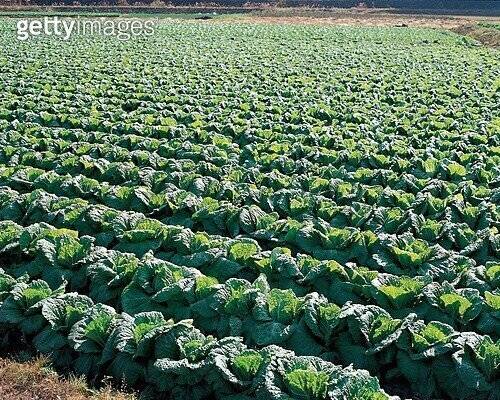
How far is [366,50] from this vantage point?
2853cm

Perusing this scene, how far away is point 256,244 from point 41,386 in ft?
8.49

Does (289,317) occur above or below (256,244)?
below

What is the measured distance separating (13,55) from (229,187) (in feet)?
60.8

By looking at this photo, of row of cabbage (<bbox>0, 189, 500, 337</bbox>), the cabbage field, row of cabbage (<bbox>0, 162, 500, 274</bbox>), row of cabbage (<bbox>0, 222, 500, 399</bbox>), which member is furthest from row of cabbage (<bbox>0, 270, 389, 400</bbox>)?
row of cabbage (<bbox>0, 162, 500, 274</bbox>)

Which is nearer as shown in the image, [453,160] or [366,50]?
[453,160]

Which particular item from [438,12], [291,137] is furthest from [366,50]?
[438,12]

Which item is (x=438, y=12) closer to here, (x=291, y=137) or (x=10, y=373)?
(x=291, y=137)

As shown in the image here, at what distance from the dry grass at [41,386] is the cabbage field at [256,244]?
0.59 feet

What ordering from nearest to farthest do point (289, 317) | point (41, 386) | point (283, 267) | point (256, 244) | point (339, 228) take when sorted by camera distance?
1. point (41, 386)
2. point (289, 317)
3. point (283, 267)
4. point (256, 244)
5. point (339, 228)

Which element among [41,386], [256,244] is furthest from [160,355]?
A: [256,244]

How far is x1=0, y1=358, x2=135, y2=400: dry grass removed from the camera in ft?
16.6

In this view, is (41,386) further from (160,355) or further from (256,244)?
(256,244)

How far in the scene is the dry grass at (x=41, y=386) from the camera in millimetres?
5055

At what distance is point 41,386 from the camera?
17.0 ft
